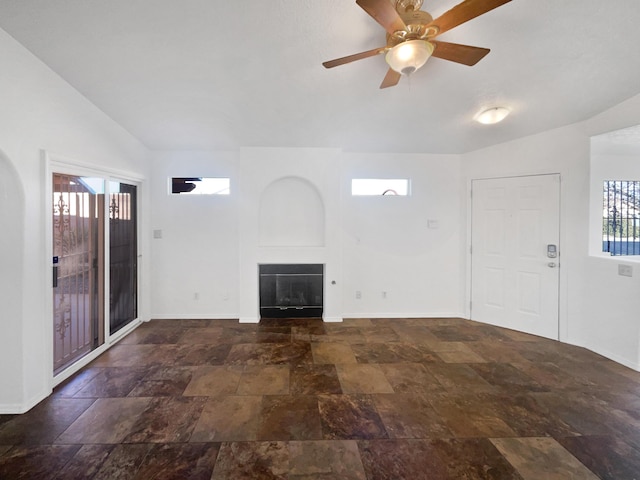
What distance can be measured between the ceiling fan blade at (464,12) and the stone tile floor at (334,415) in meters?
2.62

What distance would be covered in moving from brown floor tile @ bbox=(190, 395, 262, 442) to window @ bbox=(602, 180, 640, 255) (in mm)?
4389

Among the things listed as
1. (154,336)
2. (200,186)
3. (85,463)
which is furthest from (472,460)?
(200,186)

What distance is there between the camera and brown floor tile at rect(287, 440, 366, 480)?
5.70 ft

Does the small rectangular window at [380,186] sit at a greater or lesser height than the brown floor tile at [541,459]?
greater

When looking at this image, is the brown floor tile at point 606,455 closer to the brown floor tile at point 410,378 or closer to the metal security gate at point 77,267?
the brown floor tile at point 410,378

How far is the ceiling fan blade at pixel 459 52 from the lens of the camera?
1.83 meters

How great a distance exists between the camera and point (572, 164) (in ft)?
11.6

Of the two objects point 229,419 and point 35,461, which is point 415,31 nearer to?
point 229,419

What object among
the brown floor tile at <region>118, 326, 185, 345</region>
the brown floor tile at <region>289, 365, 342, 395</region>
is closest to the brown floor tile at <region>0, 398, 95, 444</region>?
the brown floor tile at <region>118, 326, 185, 345</region>

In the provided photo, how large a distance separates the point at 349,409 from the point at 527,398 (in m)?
1.55

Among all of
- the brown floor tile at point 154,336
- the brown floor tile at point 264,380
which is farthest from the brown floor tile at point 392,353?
the brown floor tile at point 154,336

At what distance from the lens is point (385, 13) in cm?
164

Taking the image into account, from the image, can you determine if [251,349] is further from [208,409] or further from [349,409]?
[349,409]

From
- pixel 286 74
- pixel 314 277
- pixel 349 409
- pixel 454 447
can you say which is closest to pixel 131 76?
pixel 286 74
